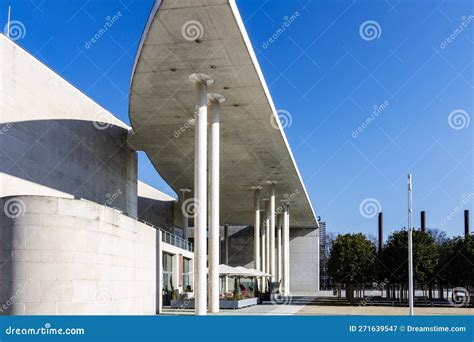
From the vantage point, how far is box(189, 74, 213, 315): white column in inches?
1013

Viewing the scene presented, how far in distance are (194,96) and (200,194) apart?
5.45m

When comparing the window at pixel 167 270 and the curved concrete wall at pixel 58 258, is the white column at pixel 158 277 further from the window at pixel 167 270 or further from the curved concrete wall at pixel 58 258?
the curved concrete wall at pixel 58 258

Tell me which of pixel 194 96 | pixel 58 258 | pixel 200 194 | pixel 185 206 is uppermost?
pixel 194 96

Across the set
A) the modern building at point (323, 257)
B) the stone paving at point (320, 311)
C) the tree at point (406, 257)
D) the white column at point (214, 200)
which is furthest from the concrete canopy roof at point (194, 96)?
the modern building at point (323, 257)

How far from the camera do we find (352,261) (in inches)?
1759

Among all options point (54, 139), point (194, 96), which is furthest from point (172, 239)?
point (194, 96)

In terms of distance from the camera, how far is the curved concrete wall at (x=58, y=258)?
64.0 ft

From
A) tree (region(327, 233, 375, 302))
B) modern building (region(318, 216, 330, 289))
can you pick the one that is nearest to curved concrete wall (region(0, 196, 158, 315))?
tree (region(327, 233, 375, 302))

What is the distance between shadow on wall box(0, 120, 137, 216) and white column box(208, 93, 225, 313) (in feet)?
26.3

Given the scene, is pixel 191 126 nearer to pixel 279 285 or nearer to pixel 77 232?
pixel 77 232

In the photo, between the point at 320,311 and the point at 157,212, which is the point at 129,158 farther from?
the point at 157,212

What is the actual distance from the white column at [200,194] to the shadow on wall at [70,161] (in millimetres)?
7894

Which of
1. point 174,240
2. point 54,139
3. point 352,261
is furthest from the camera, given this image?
point 352,261
